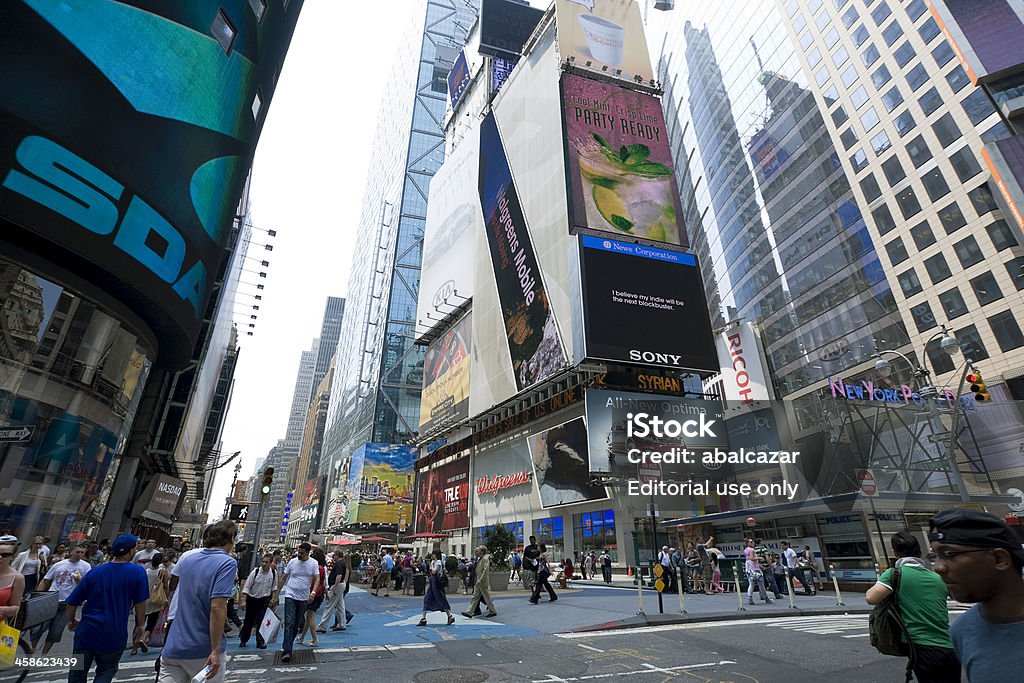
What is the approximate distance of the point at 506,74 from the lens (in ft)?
220

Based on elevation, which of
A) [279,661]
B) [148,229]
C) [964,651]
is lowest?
[279,661]

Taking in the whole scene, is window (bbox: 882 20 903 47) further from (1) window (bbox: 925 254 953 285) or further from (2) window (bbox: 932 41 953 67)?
(1) window (bbox: 925 254 953 285)

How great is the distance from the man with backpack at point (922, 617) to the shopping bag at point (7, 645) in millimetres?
7502

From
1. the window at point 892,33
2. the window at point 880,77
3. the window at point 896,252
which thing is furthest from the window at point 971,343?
the window at point 892,33

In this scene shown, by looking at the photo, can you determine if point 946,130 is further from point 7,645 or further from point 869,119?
point 7,645

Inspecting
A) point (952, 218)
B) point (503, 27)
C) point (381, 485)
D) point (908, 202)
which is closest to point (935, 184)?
point (908, 202)

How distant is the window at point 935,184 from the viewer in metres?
39.6

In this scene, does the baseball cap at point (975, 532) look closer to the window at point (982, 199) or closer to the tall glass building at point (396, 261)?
the window at point (982, 199)

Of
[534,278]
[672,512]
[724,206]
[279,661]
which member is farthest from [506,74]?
[279,661]

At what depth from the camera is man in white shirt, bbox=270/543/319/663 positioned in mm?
9094

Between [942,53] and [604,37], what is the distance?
89.3ft

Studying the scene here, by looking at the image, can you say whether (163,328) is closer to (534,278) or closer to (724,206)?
(534,278)

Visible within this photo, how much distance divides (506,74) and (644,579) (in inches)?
2453

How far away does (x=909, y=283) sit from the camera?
41.3m
